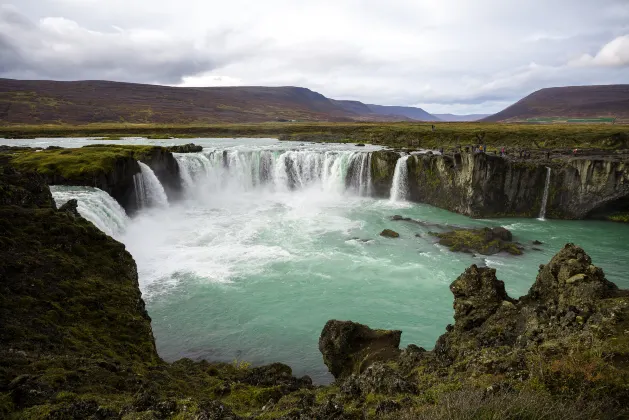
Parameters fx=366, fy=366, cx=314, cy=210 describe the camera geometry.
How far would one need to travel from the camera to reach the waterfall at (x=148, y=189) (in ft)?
127

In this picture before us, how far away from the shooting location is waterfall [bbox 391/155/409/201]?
149 ft

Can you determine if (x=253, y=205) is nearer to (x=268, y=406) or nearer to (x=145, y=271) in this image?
(x=145, y=271)

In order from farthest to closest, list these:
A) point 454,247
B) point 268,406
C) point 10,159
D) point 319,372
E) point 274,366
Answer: point 10,159 < point 454,247 < point 319,372 < point 274,366 < point 268,406

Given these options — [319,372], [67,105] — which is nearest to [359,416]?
[319,372]

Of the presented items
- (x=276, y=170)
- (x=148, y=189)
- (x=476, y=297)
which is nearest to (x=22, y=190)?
(x=476, y=297)

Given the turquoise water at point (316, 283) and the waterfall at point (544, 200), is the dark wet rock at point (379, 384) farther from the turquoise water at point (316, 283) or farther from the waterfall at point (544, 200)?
the waterfall at point (544, 200)

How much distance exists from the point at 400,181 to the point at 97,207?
108 ft

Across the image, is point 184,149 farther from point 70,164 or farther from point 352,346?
point 352,346

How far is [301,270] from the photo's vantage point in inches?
1014

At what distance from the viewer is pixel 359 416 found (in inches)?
267

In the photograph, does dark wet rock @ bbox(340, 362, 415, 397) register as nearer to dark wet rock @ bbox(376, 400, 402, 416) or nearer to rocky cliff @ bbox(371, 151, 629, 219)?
dark wet rock @ bbox(376, 400, 402, 416)

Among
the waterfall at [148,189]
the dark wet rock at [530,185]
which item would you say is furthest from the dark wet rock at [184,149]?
the dark wet rock at [530,185]

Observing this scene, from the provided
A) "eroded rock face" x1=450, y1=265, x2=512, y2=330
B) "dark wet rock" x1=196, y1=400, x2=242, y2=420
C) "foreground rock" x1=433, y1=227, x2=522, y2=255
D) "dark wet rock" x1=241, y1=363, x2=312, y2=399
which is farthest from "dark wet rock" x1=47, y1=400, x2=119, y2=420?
"foreground rock" x1=433, y1=227, x2=522, y2=255

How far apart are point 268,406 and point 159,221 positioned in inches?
1236
